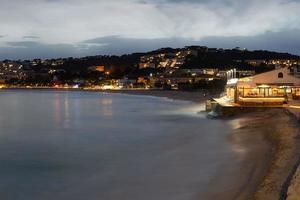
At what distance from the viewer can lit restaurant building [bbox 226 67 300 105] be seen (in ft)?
104

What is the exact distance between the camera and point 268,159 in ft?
45.4

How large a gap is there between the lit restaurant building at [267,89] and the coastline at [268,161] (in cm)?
721

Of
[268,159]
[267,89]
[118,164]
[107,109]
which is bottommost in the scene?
Answer: [107,109]

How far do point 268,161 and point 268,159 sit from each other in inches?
13.6

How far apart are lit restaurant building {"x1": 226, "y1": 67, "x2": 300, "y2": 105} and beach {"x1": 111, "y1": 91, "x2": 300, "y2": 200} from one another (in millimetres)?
6666

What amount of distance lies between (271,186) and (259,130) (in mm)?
11326

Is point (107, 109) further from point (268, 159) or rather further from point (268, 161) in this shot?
point (268, 161)

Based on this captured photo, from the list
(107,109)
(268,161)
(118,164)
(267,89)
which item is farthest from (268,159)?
(107,109)

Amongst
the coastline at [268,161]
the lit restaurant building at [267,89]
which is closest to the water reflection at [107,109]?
the lit restaurant building at [267,89]

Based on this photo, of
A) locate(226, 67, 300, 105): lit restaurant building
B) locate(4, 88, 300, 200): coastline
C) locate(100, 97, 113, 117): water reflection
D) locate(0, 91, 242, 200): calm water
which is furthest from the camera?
locate(100, 97, 113, 117): water reflection

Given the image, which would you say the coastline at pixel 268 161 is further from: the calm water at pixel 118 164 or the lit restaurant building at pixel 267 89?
the lit restaurant building at pixel 267 89

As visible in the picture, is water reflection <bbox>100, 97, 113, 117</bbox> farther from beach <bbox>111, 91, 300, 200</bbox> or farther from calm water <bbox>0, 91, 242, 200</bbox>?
beach <bbox>111, 91, 300, 200</bbox>

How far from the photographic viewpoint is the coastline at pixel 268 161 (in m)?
9.89

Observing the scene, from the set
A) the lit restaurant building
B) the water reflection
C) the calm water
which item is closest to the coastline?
the calm water
